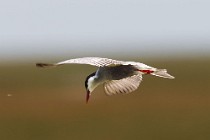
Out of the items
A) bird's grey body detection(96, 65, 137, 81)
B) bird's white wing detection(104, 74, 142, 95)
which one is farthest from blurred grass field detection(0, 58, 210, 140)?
bird's grey body detection(96, 65, 137, 81)

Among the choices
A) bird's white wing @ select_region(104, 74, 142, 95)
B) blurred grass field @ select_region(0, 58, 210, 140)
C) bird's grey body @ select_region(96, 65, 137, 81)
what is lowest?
blurred grass field @ select_region(0, 58, 210, 140)

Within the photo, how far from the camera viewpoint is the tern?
1414 cm

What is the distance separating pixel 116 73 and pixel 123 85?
40 centimetres

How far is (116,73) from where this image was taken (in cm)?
1441

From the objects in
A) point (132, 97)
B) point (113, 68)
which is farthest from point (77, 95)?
point (113, 68)

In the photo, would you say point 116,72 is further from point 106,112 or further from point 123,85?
point 106,112

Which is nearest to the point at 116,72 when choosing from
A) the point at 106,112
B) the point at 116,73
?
the point at 116,73

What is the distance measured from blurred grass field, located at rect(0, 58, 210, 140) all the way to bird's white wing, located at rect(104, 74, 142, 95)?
6.28m

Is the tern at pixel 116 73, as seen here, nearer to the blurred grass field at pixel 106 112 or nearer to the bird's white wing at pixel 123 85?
the bird's white wing at pixel 123 85

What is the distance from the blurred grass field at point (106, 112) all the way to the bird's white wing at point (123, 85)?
628 cm

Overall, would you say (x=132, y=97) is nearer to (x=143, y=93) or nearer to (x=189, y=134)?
(x=143, y=93)

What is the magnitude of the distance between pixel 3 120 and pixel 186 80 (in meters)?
10.4

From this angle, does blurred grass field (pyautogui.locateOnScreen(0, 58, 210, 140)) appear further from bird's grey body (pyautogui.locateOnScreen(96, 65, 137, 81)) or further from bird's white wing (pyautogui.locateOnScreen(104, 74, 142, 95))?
bird's grey body (pyautogui.locateOnScreen(96, 65, 137, 81))

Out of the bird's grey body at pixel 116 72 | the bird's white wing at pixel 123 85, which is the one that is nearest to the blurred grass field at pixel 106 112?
the bird's white wing at pixel 123 85
